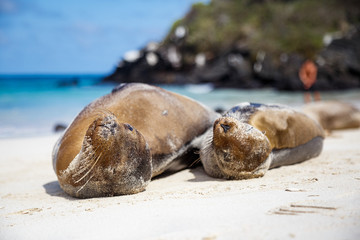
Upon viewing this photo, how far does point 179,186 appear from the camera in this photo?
3.19 meters

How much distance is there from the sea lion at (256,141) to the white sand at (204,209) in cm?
13

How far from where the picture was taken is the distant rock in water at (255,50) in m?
22.1

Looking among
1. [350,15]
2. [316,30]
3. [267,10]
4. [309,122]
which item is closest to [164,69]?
[267,10]

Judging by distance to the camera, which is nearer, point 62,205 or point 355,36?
point 62,205

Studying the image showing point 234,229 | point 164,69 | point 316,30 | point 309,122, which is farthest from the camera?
point 164,69

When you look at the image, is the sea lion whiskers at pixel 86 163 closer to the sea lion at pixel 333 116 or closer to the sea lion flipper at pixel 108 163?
the sea lion flipper at pixel 108 163

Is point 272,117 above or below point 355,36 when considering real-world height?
below

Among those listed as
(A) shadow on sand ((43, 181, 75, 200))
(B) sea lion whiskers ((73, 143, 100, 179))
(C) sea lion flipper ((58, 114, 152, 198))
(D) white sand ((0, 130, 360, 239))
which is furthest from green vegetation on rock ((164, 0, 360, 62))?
(B) sea lion whiskers ((73, 143, 100, 179))

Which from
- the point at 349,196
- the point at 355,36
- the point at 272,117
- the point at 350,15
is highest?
the point at 350,15

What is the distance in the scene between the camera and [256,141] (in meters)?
3.24

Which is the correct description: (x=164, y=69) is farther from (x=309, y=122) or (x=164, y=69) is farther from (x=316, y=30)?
(x=309, y=122)

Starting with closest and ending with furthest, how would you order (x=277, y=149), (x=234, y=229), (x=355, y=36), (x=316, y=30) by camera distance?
(x=234, y=229) → (x=277, y=149) → (x=355, y=36) → (x=316, y=30)

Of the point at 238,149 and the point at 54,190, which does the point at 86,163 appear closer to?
the point at 54,190

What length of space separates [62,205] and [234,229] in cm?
148
